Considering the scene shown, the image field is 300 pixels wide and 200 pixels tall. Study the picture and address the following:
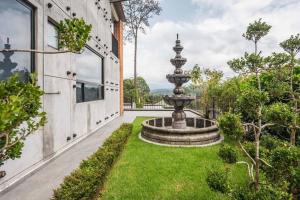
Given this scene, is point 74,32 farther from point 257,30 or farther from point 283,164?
point 257,30

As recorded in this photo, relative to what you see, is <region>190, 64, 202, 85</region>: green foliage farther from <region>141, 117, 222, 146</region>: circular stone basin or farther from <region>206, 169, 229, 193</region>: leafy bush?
<region>206, 169, 229, 193</region>: leafy bush

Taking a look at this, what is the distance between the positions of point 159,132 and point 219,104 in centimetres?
593

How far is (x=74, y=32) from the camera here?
256 cm

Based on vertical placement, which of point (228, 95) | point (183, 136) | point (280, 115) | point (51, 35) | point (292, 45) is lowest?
point (183, 136)

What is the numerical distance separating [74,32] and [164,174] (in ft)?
13.1

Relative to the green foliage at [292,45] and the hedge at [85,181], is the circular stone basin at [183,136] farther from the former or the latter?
the green foliage at [292,45]

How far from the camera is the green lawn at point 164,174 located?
13.8 ft

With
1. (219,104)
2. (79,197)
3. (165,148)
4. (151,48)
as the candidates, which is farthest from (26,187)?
(151,48)

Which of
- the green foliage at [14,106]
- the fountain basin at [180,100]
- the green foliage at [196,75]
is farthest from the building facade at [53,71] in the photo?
the green foliage at [196,75]

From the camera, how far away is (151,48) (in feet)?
89.9

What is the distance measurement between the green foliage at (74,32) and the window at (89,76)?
5.97m

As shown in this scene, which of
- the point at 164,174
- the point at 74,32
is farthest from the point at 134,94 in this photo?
the point at 74,32

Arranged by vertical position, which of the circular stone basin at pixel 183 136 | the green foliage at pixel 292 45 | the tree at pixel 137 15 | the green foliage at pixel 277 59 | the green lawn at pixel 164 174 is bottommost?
the green lawn at pixel 164 174

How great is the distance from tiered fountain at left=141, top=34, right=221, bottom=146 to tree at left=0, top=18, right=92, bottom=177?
20.3 ft
